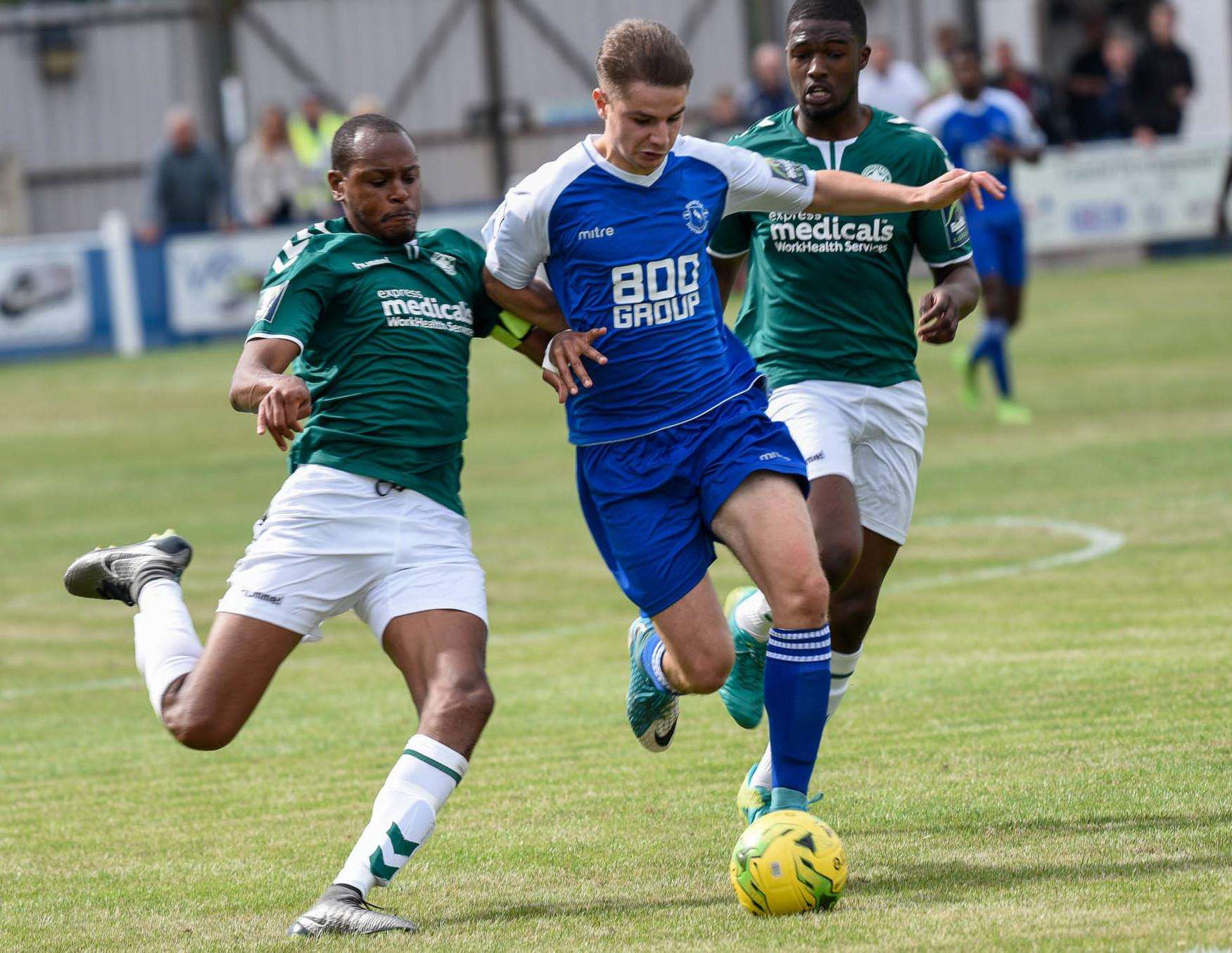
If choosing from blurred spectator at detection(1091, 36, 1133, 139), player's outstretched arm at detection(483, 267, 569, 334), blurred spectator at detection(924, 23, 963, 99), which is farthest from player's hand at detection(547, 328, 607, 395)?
blurred spectator at detection(1091, 36, 1133, 139)

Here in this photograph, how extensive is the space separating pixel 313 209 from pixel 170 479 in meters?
10.3

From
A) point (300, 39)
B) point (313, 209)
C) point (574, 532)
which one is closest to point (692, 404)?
point (574, 532)

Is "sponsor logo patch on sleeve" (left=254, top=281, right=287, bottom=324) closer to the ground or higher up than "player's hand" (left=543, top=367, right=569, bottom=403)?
higher up

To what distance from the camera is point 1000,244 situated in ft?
51.8

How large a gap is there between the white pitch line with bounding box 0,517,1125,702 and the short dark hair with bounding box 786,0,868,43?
4176mm

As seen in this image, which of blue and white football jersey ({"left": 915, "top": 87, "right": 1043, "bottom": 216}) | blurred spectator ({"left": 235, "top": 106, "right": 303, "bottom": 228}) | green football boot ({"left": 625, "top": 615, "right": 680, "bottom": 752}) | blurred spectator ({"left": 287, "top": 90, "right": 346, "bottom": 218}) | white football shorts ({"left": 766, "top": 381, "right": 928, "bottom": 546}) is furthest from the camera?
blurred spectator ({"left": 287, "top": 90, "right": 346, "bottom": 218})

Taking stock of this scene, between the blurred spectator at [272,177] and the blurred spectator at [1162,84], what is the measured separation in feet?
36.0

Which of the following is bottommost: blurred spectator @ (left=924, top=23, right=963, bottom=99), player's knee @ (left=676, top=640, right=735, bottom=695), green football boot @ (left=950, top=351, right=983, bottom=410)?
green football boot @ (left=950, top=351, right=983, bottom=410)

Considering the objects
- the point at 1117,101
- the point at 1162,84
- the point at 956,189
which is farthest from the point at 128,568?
the point at 1117,101

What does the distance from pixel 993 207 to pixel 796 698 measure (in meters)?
10.8

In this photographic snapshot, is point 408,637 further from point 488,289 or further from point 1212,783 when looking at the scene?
point 1212,783

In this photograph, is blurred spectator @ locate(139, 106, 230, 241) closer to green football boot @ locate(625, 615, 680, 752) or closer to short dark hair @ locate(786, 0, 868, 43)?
short dark hair @ locate(786, 0, 868, 43)

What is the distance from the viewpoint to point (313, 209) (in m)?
25.8

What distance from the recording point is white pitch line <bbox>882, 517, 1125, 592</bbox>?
10586 mm
